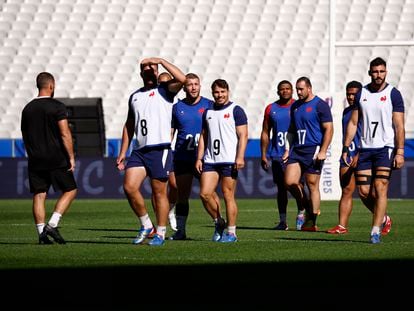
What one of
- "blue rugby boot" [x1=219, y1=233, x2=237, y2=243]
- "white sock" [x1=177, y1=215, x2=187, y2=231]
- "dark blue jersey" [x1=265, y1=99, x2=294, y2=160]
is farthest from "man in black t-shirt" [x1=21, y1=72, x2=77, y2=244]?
"dark blue jersey" [x1=265, y1=99, x2=294, y2=160]

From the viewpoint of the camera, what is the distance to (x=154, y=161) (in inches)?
489

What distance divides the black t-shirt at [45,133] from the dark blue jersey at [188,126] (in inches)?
79.7

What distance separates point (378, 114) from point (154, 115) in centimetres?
237

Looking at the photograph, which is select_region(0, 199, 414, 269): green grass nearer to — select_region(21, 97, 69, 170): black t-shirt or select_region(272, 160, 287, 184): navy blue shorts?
select_region(272, 160, 287, 184): navy blue shorts

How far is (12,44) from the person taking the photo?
121 feet

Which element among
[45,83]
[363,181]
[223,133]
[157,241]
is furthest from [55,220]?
[363,181]

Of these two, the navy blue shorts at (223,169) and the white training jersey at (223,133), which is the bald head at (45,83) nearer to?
the white training jersey at (223,133)

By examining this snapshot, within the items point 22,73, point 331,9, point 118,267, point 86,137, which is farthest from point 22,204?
point 118,267

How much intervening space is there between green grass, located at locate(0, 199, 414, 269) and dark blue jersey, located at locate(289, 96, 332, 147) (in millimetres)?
1253

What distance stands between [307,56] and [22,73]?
874cm

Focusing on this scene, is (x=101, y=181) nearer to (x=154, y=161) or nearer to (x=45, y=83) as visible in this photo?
(x=45, y=83)

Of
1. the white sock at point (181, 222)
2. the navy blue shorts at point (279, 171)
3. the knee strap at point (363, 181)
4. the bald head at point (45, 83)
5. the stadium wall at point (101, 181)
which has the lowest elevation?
the stadium wall at point (101, 181)

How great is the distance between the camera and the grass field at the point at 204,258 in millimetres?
8492

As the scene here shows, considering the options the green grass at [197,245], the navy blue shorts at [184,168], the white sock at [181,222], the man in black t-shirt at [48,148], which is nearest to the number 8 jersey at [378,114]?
the green grass at [197,245]
